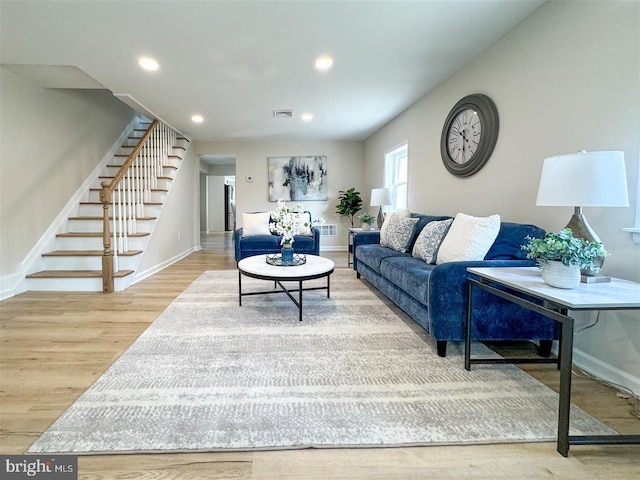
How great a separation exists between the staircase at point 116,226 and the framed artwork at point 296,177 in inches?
76.2

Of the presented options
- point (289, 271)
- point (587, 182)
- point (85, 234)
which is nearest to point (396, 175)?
point (289, 271)

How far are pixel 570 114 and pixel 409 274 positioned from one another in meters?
1.45

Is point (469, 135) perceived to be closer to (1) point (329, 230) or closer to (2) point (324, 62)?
(2) point (324, 62)

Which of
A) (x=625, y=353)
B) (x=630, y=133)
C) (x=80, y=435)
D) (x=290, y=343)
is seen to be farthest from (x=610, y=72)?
(x=80, y=435)

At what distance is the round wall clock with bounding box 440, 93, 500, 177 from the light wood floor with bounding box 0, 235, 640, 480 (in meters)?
1.67

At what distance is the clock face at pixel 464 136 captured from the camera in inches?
114

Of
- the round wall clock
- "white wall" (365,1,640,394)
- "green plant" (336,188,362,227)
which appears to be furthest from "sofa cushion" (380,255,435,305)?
"green plant" (336,188,362,227)

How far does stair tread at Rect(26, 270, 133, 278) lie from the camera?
346cm

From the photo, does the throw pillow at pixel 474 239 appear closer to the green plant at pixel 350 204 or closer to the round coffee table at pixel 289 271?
the round coffee table at pixel 289 271

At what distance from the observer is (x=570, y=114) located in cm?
198

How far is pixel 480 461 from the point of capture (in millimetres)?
1170

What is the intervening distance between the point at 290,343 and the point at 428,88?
3269mm

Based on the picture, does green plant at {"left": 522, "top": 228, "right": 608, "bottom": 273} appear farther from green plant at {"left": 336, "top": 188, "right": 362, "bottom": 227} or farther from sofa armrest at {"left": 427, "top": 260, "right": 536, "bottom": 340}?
green plant at {"left": 336, "top": 188, "right": 362, "bottom": 227}

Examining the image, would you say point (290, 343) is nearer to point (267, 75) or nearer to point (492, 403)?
point (492, 403)
